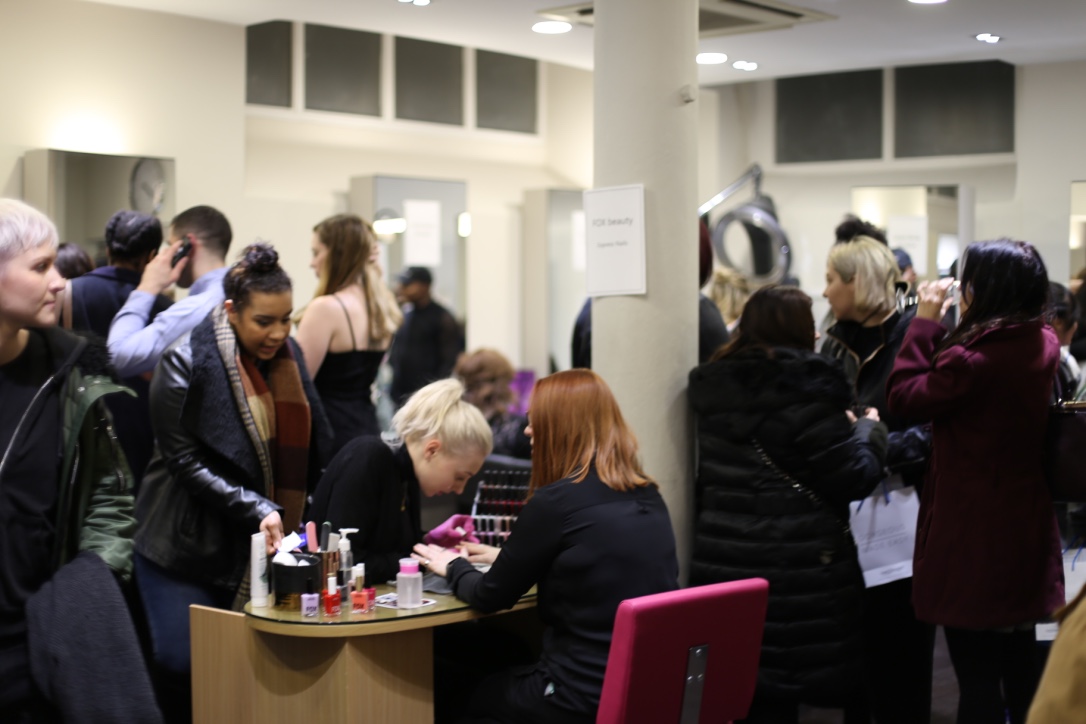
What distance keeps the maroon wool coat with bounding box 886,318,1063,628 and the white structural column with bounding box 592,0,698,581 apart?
86 cm

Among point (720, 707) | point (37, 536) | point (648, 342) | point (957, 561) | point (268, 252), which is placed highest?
point (268, 252)

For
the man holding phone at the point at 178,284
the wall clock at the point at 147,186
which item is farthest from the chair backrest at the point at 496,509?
the wall clock at the point at 147,186

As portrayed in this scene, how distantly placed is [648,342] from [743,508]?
669 millimetres

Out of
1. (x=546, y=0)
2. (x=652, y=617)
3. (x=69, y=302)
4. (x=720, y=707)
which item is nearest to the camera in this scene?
(x=652, y=617)

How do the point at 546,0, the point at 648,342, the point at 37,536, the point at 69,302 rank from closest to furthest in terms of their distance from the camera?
1. the point at 37,536
2. the point at 648,342
3. the point at 69,302
4. the point at 546,0

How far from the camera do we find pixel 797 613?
11.6 feet

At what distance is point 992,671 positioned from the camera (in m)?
3.44

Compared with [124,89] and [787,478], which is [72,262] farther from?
[787,478]

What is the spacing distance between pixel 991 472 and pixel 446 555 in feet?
4.78

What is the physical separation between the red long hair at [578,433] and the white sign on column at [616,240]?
0.90m

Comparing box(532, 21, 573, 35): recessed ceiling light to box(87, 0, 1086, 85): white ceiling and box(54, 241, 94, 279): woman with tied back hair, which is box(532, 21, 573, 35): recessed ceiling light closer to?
box(87, 0, 1086, 85): white ceiling

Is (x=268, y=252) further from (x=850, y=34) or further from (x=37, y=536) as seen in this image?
(x=850, y=34)

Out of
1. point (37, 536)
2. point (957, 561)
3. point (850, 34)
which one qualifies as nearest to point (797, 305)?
point (957, 561)

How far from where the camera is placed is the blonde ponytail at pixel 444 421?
3393 millimetres
